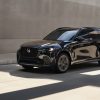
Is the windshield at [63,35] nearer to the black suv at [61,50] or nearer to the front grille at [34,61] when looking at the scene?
the black suv at [61,50]

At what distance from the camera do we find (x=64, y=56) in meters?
12.8

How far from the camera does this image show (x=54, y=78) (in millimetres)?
11445

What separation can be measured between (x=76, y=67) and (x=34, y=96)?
6.44 meters

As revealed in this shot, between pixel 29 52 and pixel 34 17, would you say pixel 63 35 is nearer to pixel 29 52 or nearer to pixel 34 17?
pixel 29 52

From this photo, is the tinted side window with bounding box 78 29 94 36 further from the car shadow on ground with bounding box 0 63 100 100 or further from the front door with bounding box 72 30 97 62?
the car shadow on ground with bounding box 0 63 100 100

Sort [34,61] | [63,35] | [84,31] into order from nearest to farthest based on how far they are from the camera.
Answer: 1. [34,61]
2. [63,35]
3. [84,31]

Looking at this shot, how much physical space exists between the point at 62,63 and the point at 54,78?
1.42 metres

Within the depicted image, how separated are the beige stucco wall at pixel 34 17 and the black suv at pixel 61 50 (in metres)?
5.63

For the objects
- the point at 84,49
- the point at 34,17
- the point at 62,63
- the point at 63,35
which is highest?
the point at 34,17

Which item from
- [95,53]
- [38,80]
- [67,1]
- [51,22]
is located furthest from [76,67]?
[67,1]

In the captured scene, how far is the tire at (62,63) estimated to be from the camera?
12603 mm

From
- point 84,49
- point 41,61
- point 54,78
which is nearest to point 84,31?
point 84,49

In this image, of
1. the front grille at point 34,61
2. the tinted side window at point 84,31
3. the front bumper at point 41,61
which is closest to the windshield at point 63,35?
the tinted side window at point 84,31

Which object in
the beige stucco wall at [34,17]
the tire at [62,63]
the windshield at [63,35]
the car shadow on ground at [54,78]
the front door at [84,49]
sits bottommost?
the car shadow on ground at [54,78]
